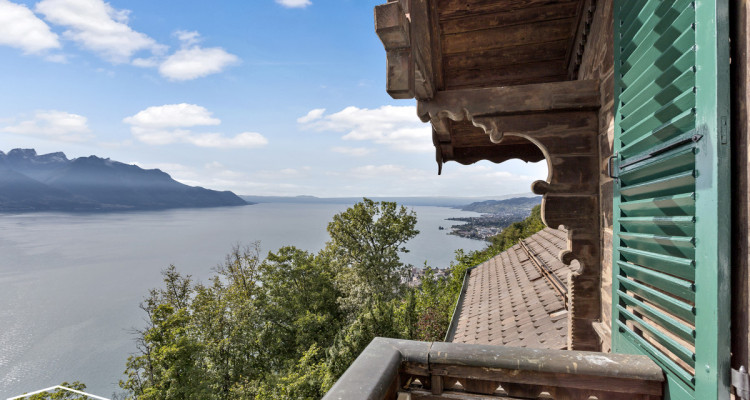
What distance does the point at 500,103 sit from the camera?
225 centimetres

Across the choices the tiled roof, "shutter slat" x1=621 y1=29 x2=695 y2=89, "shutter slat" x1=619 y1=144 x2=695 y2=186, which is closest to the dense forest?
the tiled roof

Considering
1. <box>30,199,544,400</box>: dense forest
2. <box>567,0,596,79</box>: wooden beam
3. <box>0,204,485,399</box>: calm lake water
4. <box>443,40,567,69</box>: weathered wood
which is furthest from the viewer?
<box>0,204,485,399</box>: calm lake water

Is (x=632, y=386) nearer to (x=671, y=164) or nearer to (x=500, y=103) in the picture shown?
(x=671, y=164)

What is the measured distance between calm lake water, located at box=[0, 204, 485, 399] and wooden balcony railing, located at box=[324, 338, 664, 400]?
117 ft

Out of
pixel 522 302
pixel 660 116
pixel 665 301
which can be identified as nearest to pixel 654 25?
pixel 660 116

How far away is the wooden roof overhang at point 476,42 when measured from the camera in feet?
6.26

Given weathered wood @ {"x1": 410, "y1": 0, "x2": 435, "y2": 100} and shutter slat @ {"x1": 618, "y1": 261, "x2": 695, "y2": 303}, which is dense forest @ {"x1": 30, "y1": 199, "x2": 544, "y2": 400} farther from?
shutter slat @ {"x1": 618, "y1": 261, "x2": 695, "y2": 303}

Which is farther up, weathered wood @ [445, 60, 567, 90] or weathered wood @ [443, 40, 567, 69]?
weathered wood @ [443, 40, 567, 69]

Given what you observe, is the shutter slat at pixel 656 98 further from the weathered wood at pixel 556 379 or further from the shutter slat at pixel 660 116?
the weathered wood at pixel 556 379

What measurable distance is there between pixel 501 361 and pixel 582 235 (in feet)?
3.58

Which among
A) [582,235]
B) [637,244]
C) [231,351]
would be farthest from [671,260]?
[231,351]

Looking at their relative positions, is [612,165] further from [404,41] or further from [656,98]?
[404,41]

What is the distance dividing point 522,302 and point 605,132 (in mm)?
3652

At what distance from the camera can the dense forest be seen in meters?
14.7
